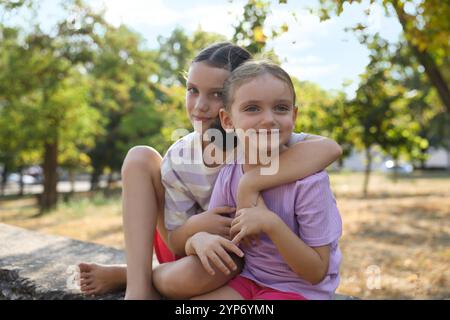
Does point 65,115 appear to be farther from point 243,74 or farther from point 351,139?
point 243,74

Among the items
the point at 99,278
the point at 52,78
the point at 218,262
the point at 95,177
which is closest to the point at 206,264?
the point at 218,262

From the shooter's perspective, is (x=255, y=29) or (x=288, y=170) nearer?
(x=288, y=170)

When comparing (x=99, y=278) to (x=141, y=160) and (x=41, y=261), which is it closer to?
(x=141, y=160)

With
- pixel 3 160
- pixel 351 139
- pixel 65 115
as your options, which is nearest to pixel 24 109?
pixel 65 115

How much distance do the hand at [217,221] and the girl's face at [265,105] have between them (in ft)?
0.93

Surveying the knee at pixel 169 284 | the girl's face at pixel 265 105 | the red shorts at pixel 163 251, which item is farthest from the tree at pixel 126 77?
the girl's face at pixel 265 105

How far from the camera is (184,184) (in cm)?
186

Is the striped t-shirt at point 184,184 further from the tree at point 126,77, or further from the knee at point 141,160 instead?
the tree at point 126,77

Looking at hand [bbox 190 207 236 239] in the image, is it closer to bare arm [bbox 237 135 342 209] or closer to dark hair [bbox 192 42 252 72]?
bare arm [bbox 237 135 342 209]

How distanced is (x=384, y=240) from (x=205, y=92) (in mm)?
4994

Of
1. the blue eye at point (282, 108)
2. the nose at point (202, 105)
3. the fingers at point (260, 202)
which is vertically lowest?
the fingers at point (260, 202)

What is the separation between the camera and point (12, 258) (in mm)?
2656

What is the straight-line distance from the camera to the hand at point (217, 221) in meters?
1.61
